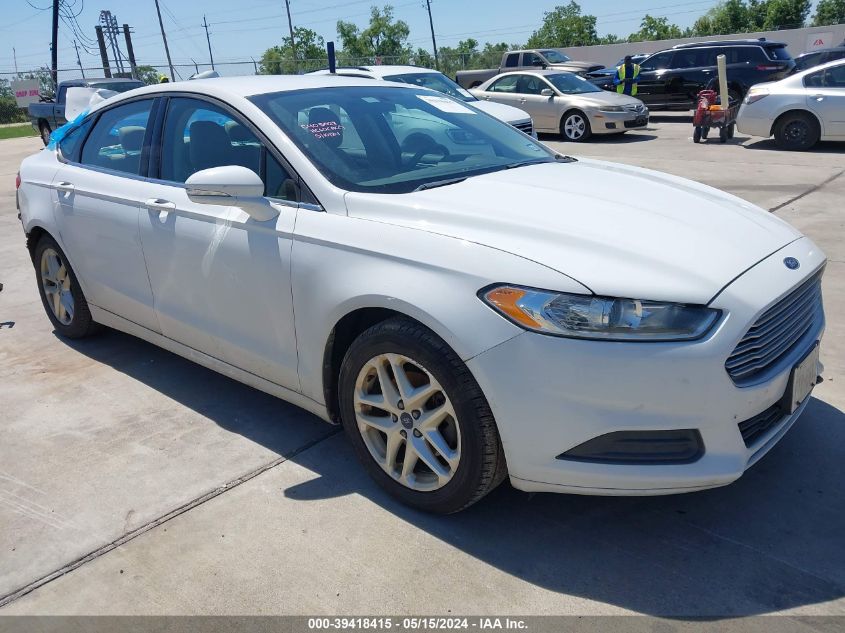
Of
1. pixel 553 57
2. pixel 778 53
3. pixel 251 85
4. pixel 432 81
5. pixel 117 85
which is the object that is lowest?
pixel 778 53

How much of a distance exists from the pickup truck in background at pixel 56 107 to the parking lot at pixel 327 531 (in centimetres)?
1626

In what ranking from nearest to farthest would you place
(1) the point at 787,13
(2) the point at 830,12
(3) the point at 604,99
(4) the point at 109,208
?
(4) the point at 109,208, (3) the point at 604,99, (1) the point at 787,13, (2) the point at 830,12

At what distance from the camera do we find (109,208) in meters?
4.09

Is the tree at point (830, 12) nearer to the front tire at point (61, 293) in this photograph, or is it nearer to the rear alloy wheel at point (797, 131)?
the rear alloy wheel at point (797, 131)

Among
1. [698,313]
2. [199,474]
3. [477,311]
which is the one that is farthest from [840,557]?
[199,474]

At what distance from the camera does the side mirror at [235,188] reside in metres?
3.08

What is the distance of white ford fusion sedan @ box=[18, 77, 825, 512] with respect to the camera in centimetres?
242

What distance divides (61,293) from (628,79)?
15.6 meters

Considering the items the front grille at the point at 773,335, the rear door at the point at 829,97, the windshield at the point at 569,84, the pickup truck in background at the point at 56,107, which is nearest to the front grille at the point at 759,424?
the front grille at the point at 773,335

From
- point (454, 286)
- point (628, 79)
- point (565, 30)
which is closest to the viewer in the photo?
point (454, 286)

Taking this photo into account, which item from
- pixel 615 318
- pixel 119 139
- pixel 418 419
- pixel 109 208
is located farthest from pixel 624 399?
pixel 119 139

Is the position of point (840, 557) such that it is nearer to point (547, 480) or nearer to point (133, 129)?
point (547, 480)

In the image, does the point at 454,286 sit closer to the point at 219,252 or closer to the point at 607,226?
the point at 607,226

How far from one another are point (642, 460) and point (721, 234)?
0.96m
